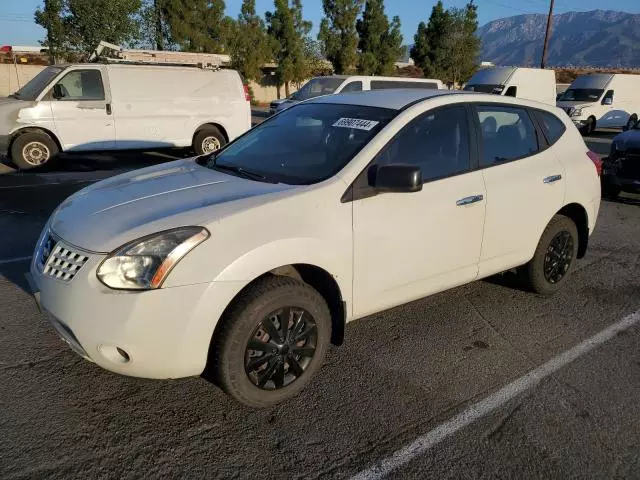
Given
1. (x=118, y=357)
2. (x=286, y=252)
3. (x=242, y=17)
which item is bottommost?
(x=118, y=357)

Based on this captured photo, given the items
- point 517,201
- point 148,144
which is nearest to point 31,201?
point 148,144

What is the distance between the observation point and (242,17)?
3388 centimetres

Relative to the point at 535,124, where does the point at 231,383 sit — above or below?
below

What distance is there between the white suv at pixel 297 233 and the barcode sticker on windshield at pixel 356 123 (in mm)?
25

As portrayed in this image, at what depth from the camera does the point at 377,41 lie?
3756 centimetres

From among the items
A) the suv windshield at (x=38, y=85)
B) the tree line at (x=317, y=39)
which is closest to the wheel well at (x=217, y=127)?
the suv windshield at (x=38, y=85)

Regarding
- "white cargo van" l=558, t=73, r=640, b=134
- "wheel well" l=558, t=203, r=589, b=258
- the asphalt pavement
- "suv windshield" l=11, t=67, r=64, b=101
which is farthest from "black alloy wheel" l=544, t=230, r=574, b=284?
"white cargo van" l=558, t=73, r=640, b=134

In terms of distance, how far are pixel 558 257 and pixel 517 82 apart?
15.7 meters

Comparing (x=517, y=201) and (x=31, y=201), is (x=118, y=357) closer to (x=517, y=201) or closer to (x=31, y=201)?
(x=517, y=201)

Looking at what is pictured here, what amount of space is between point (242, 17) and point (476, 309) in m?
33.8

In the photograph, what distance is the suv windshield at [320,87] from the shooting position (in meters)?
16.2

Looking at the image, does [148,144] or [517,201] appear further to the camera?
[148,144]

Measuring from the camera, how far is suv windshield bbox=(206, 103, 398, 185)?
10.6ft

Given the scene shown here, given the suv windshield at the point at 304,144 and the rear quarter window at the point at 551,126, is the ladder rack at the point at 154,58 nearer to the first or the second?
the suv windshield at the point at 304,144
